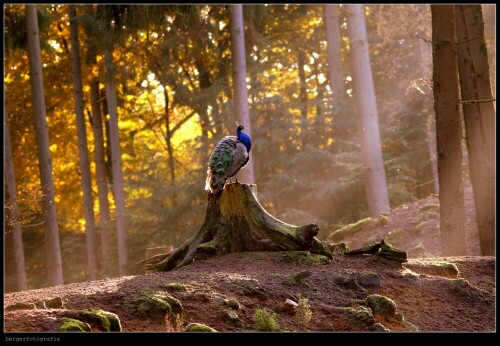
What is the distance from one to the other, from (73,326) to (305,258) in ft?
12.3

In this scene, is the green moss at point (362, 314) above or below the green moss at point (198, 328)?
below

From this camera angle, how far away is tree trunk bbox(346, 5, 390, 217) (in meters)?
20.6

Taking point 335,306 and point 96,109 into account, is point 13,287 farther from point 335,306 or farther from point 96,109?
point 335,306

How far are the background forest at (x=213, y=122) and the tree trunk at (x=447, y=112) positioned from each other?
995 centimetres

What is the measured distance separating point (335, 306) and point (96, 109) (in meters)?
18.2

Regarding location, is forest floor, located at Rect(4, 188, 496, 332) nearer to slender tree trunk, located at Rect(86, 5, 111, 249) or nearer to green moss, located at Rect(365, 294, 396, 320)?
green moss, located at Rect(365, 294, 396, 320)

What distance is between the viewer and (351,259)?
9406 millimetres

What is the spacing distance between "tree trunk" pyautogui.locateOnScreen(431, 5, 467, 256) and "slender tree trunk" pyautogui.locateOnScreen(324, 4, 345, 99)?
46.5 ft

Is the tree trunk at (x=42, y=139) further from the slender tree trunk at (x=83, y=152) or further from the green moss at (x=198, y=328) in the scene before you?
the green moss at (x=198, y=328)

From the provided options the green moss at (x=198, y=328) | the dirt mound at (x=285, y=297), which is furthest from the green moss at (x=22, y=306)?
the green moss at (x=198, y=328)

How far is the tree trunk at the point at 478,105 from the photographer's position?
11.1 metres

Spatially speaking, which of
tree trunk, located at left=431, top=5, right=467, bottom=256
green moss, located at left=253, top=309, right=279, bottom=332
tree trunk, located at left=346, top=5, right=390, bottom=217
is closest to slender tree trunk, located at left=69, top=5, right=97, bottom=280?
tree trunk, located at left=346, top=5, right=390, bottom=217

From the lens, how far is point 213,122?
2375 cm
